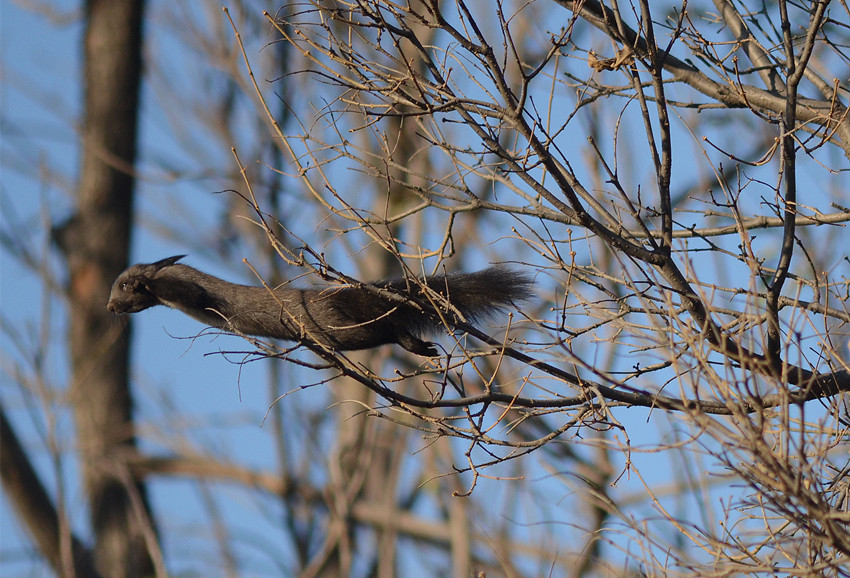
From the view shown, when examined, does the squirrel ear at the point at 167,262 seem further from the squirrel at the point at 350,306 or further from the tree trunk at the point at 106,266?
the tree trunk at the point at 106,266

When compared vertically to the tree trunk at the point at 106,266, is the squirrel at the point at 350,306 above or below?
below

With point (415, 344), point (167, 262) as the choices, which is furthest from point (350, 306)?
point (167, 262)

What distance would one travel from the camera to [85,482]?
8.18 m

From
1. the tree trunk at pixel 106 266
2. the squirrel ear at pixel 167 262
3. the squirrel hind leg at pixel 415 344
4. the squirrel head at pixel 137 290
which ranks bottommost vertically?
the squirrel hind leg at pixel 415 344

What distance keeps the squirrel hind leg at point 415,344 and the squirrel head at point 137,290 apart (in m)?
1.12

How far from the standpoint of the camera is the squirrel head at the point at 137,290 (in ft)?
13.3

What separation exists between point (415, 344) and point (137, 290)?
53.3 inches

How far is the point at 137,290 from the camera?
13.3 feet

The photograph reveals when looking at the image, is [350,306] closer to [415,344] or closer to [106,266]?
[415,344]

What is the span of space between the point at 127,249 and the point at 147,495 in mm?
2462

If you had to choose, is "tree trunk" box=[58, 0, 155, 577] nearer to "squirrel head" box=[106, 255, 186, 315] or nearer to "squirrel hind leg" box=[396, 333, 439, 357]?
"squirrel head" box=[106, 255, 186, 315]

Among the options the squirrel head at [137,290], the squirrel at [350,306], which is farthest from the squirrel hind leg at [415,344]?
the squirrel head at [137,290]

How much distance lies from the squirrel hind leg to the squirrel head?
112cm

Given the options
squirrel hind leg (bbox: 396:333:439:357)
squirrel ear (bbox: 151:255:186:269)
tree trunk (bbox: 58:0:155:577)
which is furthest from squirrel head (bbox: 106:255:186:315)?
tree trunk (bbox: 58:0:155:577)
